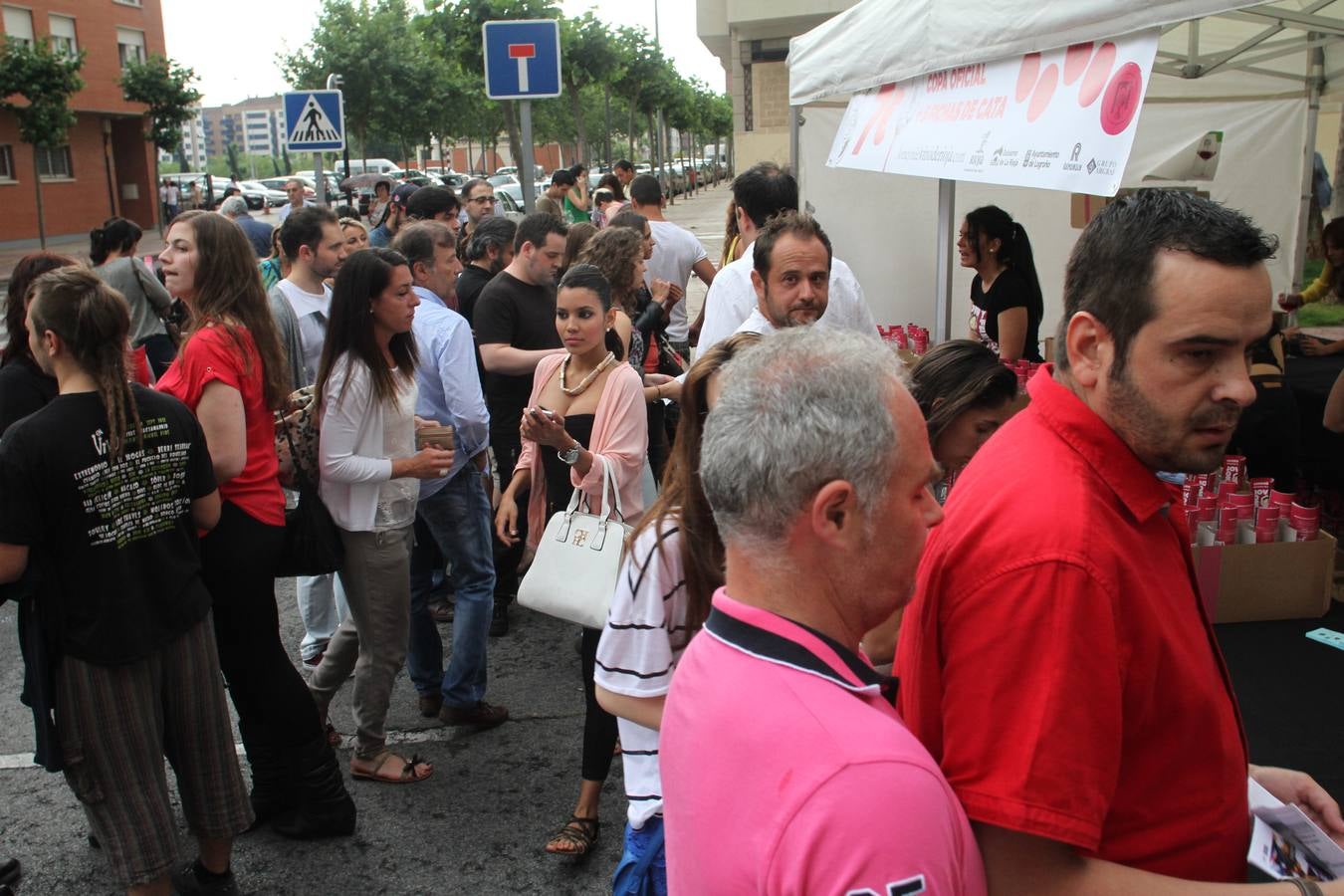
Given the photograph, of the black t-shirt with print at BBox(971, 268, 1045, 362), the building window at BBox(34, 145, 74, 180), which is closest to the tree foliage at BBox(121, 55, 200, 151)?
the building window at BBox(34, 145, 74, 180)

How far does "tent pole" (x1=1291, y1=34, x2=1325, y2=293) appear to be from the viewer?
7.42 meters

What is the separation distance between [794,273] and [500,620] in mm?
2792

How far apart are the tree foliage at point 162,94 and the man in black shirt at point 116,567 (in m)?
40.0

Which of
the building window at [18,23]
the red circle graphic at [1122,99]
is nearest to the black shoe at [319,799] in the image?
the red circle graphic at [1122,99]

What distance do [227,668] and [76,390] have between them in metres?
1.12

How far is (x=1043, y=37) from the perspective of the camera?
3.77 m

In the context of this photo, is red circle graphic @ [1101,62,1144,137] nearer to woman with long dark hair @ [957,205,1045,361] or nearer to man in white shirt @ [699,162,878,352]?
man in white shirt @ [699,162,878,352]

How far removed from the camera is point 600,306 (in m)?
4.00

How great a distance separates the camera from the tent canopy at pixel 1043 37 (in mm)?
3395

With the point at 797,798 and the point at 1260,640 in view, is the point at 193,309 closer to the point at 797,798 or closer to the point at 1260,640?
the point at 797,798

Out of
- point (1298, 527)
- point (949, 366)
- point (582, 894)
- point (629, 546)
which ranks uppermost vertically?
point (949, 366)

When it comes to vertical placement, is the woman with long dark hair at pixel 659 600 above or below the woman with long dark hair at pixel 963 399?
below

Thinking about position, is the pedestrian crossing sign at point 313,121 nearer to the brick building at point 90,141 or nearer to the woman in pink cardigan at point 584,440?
the woman in pink cardigan at point 584,440

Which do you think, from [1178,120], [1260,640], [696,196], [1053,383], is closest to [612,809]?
[1260,640]
